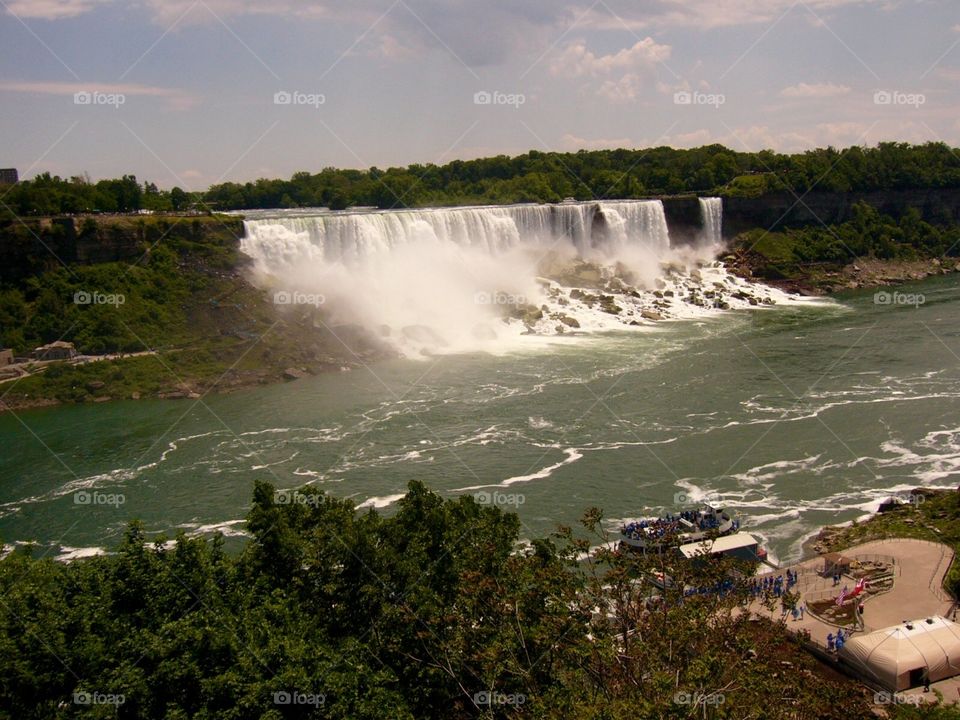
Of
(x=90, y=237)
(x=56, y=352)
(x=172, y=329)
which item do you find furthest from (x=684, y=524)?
(x=90, y=237)

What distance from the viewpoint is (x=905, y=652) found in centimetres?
1410

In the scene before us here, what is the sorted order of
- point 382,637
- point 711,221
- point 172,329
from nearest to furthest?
point 382,637
point 172,329
point 711,221

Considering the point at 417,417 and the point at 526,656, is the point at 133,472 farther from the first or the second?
the point at 526,656

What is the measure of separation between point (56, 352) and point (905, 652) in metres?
35.4

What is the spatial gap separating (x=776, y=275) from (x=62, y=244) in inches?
1743

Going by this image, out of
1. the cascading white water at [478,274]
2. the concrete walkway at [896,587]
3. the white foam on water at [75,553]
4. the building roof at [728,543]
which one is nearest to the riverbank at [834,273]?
the cascading white water at [478,274]

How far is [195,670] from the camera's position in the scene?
1167 cm

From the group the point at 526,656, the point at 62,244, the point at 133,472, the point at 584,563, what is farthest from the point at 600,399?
the point at 62,244

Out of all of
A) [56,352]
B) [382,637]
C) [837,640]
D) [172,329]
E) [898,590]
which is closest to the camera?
[382,637]

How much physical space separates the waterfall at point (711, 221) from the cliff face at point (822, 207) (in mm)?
617

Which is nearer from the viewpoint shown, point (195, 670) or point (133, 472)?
point (195, 670)

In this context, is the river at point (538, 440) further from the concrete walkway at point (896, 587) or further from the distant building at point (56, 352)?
the distant building at point (56, 352)

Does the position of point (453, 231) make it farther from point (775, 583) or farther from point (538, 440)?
point (775, 583)

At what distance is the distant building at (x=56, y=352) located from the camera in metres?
37.6
